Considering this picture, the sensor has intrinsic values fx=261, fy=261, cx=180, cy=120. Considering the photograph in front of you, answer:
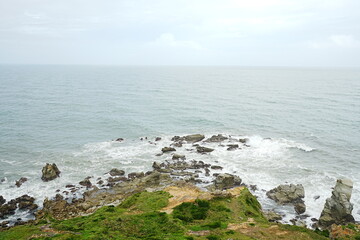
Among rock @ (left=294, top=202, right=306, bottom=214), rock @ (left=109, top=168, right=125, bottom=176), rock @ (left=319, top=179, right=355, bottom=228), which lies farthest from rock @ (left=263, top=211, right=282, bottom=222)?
rock @ (left=109, top=168, right=125, bottom=176)

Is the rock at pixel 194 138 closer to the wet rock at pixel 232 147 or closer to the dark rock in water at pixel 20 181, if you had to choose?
the wet rock at pixel 232 147

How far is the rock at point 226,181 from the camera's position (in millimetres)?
47938

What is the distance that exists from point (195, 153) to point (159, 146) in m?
10.1

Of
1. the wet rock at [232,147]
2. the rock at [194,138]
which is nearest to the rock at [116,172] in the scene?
the rock at [194,138]

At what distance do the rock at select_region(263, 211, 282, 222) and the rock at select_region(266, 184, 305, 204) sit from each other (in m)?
4.27

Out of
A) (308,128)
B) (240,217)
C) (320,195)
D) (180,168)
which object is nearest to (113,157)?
(180,168)

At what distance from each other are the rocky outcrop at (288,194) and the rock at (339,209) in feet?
14.1

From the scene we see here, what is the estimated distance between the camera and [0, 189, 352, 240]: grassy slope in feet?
81.1

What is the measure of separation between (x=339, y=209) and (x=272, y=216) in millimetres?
9205

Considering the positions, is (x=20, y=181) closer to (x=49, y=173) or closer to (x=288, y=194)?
(x=49, y=173)

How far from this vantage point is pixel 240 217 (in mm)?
30406

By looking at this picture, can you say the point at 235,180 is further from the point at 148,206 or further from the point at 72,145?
the point at 72,145

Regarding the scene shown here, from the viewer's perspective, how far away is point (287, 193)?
1738 inches

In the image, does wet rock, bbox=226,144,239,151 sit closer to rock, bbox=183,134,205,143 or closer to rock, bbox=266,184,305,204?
rock, bbox=183,134,205,143
